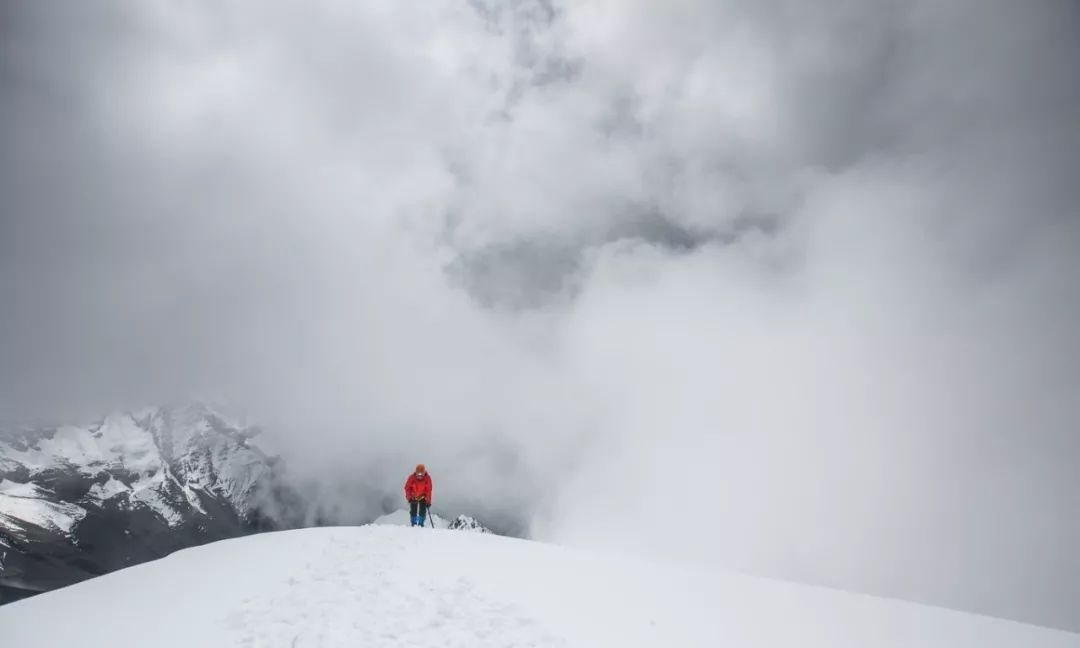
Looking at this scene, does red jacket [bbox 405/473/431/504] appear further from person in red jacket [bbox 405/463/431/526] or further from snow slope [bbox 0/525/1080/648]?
snow slope [bbox 0/525/1080/648]

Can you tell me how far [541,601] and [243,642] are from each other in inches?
261

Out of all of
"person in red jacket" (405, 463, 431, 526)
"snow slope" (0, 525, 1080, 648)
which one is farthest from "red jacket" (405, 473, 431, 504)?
"snow slope" (0, 525, 1080, 648)

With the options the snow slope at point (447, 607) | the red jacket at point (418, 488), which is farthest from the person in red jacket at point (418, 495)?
the snow slope at point (447, 607)

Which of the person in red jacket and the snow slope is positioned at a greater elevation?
the person in red jacket

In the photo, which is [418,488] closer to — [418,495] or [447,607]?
[418,495]

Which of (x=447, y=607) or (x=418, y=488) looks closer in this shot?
(x=447, y=607)

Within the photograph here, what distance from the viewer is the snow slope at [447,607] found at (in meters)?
11.4

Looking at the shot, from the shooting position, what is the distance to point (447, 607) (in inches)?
489

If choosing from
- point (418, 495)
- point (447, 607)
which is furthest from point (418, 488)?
point (447, 607)

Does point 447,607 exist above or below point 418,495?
below

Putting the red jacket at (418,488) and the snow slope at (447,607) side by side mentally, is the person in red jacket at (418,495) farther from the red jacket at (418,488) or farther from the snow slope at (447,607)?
the snow slope at (447,607)

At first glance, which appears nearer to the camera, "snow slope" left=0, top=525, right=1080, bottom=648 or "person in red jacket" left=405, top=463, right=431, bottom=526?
"snow slope" left=0, top=525, right=1080, bottom=648

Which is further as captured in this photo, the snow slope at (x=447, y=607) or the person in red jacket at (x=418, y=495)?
the person in red jacket at (x=418, y=495)

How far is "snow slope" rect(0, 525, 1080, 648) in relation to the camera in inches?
449
